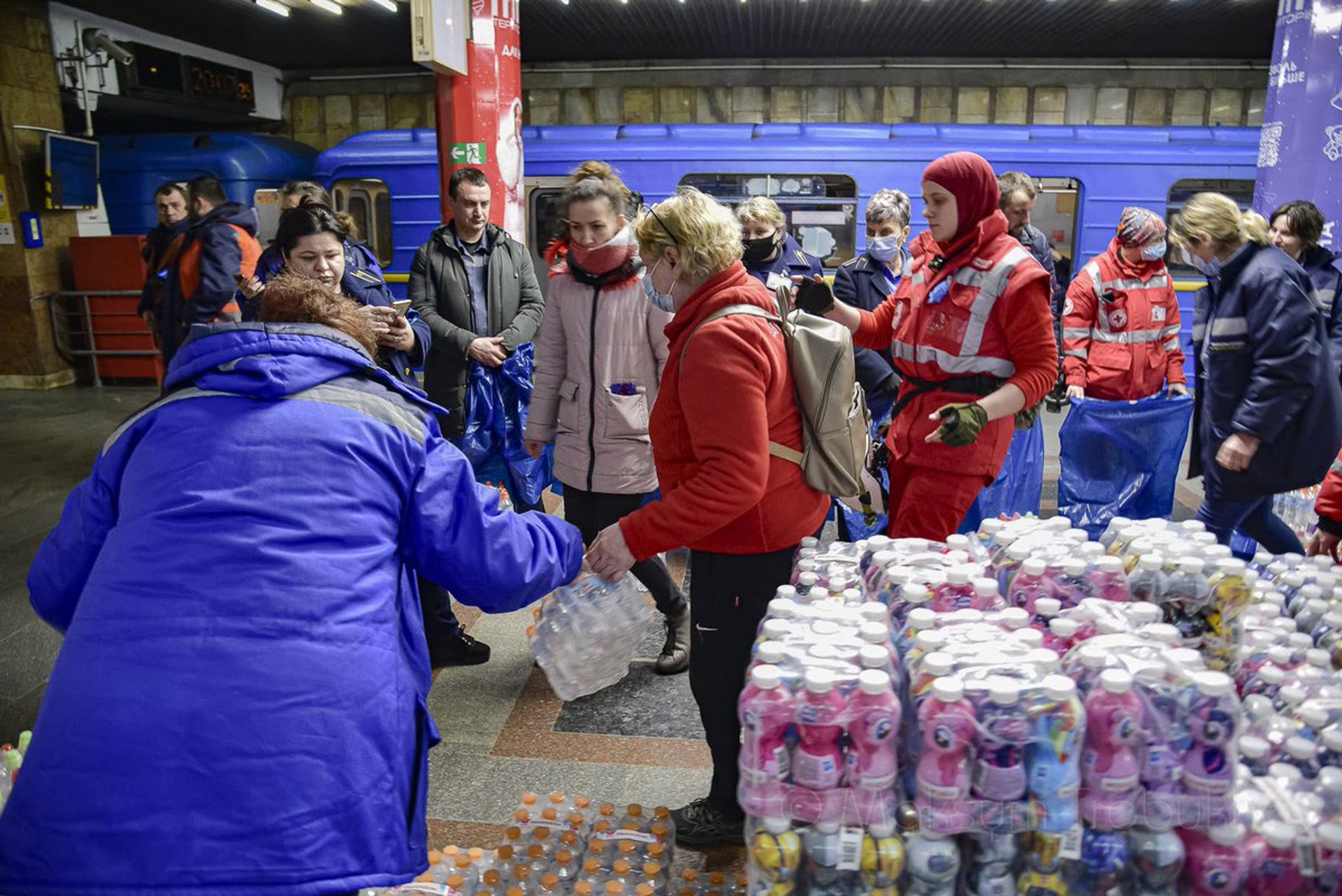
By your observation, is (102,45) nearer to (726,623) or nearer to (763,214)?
(763,214)

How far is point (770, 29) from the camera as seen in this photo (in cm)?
1269

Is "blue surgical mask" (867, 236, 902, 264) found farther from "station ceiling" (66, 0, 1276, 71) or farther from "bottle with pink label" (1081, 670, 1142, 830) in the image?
"station ceiling" (66, 0, 1276, 71)

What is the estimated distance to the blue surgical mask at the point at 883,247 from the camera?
481cm

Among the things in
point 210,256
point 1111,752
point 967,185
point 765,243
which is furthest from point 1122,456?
point 210,256

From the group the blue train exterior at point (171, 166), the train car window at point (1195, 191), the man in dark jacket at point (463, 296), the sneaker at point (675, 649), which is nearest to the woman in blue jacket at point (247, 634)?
the sneaker at point (675, 649)

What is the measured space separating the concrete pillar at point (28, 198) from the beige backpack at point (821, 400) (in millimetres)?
10976

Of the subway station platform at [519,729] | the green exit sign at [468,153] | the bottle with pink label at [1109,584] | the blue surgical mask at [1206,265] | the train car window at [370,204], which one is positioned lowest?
the subway station platform at [519,729]

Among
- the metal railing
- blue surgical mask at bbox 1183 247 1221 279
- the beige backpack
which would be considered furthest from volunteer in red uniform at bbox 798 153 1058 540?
the metal railing

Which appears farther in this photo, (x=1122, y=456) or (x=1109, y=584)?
(x=1122, y=456)

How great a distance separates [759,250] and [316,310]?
2719mm

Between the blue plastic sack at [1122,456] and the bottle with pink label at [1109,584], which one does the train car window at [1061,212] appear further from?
the bottle with pink label at [1109,584]

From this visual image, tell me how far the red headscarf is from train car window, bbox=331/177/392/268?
8.51 m

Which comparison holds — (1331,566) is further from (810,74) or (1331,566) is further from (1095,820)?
(810,74)

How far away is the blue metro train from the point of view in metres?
9.64
